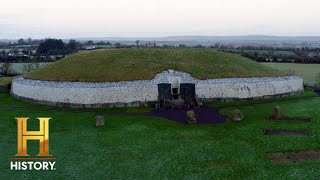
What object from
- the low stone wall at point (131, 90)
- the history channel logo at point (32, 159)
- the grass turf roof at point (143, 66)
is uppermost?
the grass turf roof at point (143, 66)

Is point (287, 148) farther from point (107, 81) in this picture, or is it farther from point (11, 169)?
point (107, 81)

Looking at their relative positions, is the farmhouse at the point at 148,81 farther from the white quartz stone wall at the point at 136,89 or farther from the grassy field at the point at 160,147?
the grassy field at the point at 160,147

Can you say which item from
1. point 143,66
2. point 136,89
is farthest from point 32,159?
point 143,66

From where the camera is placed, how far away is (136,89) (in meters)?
39.4

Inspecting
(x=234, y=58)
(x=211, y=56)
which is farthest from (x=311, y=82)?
(x=211, y=56)

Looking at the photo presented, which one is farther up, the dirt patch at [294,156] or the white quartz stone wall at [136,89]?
the white quartz stone wall at [136,89]

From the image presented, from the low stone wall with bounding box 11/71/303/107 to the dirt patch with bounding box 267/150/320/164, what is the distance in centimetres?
1760

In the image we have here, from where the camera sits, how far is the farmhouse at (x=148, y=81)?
39031 mm

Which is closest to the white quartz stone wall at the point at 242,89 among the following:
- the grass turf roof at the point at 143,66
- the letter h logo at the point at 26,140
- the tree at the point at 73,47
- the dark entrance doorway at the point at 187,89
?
the dark entrance doorway at the point at 187,89

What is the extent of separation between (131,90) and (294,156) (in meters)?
20.5

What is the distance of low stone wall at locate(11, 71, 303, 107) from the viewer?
127 feet

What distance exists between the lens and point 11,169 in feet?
68.4

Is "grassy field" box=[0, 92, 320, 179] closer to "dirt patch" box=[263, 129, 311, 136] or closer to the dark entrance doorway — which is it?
"dirt patch" box=[263, 129, 311, 136]

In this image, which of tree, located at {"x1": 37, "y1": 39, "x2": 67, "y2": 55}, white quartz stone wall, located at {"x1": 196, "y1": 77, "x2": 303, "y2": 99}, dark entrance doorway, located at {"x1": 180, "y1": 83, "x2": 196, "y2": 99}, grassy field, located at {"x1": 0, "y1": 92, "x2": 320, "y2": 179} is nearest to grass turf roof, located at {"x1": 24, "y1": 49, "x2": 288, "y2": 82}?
white quartz stone wall, located at {"x1": 196, "y1": 77, "x2": 303, "y2": 99}
